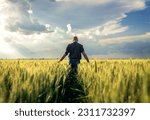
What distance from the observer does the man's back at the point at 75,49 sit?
10070 millimetres

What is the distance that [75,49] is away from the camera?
1006 centimetres

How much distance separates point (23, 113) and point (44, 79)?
893 mm

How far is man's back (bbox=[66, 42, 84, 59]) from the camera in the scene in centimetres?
1007

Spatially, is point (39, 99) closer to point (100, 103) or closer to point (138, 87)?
point (100, 103)

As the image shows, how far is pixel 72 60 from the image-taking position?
33.4ft

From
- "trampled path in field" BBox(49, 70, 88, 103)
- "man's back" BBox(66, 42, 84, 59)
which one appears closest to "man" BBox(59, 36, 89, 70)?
"man's back" BBox(66, 42, 84, 59)

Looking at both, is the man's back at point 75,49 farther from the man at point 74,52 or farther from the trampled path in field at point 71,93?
the trampled path in field at point 71,93

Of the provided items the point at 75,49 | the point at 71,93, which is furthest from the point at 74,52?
the point at 71,93

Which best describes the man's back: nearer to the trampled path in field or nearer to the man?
the man

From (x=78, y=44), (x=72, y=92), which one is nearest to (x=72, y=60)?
(x=78, y=44)

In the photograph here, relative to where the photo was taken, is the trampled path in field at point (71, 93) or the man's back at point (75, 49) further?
the man's back at point (75, 49)

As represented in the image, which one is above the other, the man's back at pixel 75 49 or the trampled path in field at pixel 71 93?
the man's back at pixel 75 49

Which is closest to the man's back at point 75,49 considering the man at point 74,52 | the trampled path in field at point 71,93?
the man at point 74,52

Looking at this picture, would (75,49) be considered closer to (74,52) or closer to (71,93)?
(74,52)
